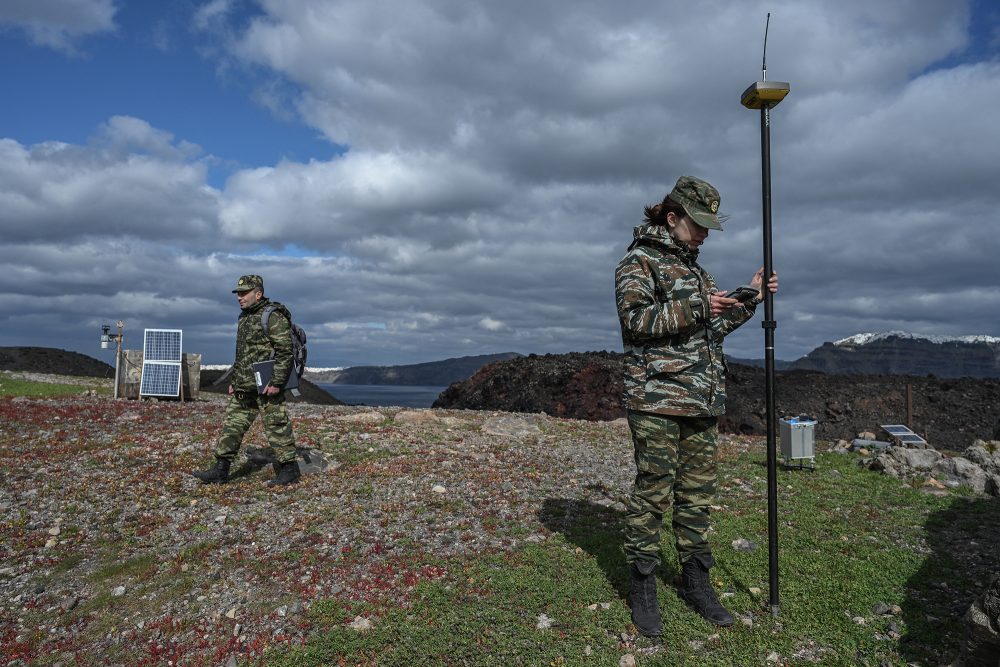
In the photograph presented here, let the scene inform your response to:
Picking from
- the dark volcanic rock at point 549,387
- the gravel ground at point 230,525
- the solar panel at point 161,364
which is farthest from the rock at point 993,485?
the solar panel at point 161,364

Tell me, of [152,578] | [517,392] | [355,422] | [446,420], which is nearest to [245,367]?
[152,578]

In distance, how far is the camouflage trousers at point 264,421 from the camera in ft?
33.0

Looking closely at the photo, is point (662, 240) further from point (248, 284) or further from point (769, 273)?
point (248, 284)

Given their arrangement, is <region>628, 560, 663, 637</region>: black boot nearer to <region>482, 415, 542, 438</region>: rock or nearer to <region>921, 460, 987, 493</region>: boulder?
<region>921, 460, 987, 493</region>: boulder

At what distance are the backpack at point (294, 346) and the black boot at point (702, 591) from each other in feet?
22.3

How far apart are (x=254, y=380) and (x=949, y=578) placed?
9675 mm

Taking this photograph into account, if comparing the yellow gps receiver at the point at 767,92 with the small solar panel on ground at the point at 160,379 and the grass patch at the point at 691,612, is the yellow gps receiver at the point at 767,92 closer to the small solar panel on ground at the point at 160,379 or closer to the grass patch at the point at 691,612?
the grass patch at the point at 691,612

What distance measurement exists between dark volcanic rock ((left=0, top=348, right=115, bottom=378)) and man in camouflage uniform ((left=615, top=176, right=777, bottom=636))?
53.9 metres

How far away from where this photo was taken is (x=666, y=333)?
16.4 ft

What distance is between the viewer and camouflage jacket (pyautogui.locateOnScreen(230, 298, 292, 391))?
9.94 meters

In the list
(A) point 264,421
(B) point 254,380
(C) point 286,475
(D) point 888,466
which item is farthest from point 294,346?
(D) point 888,466

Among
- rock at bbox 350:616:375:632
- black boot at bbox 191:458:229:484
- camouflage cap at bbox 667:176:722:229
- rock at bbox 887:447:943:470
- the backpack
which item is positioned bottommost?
rock at bbox 350:616:375:632

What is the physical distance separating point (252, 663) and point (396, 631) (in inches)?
48.2

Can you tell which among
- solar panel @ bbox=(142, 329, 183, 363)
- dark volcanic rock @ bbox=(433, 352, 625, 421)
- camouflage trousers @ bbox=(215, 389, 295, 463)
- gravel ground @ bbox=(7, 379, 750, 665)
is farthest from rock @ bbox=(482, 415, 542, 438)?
solar panel @ bbox=(142, 329, 183, 363)
